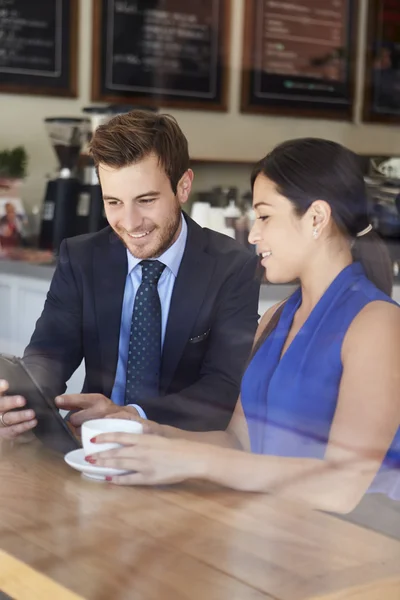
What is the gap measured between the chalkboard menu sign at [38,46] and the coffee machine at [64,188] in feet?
0.19

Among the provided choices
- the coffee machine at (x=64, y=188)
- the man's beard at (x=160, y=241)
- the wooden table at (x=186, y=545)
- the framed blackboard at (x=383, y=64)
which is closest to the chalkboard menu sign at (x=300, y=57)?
the framed blackboard at (x=383, y=64)

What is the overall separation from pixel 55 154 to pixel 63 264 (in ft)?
0.57

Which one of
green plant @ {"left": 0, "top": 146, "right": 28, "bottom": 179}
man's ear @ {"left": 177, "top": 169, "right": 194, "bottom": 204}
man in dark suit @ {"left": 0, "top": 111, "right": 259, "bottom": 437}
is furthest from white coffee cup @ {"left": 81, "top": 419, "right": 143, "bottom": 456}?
green plant @ {"left": 0, "top": 146, "right": 28, "bottom": 179}

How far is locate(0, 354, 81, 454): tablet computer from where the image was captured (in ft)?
2.89

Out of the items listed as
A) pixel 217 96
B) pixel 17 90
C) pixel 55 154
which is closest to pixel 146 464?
pixel 217 96

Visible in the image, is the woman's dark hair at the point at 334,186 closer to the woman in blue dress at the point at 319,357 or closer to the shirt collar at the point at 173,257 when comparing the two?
the woman in blue dress at the point at 319,357

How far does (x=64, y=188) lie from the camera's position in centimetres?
105

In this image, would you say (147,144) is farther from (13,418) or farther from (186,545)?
(186,545)

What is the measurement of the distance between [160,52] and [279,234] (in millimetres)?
323

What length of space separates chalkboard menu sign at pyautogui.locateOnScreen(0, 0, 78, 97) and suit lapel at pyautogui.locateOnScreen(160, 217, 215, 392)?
29 cm

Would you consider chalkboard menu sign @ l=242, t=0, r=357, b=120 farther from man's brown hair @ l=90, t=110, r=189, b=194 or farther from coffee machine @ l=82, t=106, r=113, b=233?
coffee machine @ l=82, t=106, r=113, b=233

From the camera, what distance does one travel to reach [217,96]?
3.00 ft

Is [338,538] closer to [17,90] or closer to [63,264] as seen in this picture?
[63,264]

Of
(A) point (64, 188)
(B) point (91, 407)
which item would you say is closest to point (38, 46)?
(A) point (64, 188)
